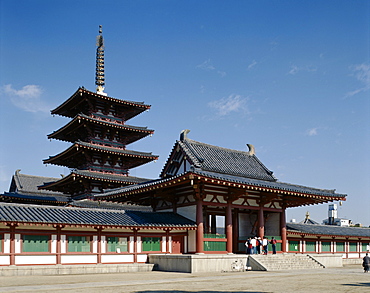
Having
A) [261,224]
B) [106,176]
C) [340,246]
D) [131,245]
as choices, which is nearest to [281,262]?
[261,224]

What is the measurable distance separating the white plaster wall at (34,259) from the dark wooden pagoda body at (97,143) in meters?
16.1

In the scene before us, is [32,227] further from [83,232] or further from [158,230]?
[158,230]

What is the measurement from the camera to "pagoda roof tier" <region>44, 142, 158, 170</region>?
4275 centimetres

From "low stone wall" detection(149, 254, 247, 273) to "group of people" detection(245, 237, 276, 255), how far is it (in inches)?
66.1

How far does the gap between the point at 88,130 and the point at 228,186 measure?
1986 centimetres

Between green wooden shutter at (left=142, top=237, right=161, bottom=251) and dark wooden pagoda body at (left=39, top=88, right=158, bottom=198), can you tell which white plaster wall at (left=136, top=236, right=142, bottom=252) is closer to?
green wooden shutter at (left=142, top=237, right=161, bottom=251)

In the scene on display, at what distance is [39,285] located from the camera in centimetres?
1870

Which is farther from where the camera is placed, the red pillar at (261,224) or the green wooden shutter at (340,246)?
the green wooden shutter at (340,246)

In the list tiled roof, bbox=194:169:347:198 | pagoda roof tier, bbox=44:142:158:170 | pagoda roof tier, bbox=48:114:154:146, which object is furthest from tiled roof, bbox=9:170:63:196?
tiled roof, bbox=194:169:347:198

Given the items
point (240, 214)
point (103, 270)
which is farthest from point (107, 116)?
point (103, 270)

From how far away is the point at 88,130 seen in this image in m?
44.7

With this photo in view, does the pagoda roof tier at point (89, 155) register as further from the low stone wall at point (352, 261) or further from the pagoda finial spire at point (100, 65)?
the low stone wall at point (352, 261)

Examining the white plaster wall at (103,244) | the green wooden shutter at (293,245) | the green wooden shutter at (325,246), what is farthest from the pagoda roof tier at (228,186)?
the green wooden shutter at (325,246)

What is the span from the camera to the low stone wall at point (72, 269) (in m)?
23.7
